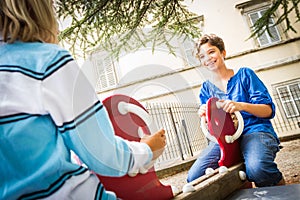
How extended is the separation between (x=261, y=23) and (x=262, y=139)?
0.77 meters

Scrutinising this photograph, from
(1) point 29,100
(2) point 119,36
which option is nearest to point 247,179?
(1) point 29,100

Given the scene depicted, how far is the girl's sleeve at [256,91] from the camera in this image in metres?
1.39

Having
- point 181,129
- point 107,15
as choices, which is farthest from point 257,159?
point 181,129

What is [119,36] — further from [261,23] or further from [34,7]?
[34,7]

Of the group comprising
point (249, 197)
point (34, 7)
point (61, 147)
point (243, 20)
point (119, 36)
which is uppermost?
point (243, 20)

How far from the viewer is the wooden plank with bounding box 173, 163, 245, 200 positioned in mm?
748

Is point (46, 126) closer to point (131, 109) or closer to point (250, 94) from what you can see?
point (131, 109)

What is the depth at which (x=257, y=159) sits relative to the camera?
3.84 ft

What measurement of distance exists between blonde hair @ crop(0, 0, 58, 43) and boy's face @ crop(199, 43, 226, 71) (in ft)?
4.09

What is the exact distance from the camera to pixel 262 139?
1.30 m

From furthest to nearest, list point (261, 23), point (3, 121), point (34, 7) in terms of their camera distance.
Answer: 1. point (261, 23)
2. point (34, 7)
3. point (3, 121)

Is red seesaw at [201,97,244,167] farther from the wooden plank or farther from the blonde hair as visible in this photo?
the blonde hair

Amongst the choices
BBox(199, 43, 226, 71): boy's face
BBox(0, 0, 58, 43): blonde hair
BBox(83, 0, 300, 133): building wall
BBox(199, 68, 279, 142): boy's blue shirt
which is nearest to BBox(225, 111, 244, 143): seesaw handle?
BBox(199, 68, 279, 142): boy's blue shirt

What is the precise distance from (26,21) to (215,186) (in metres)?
0.77
